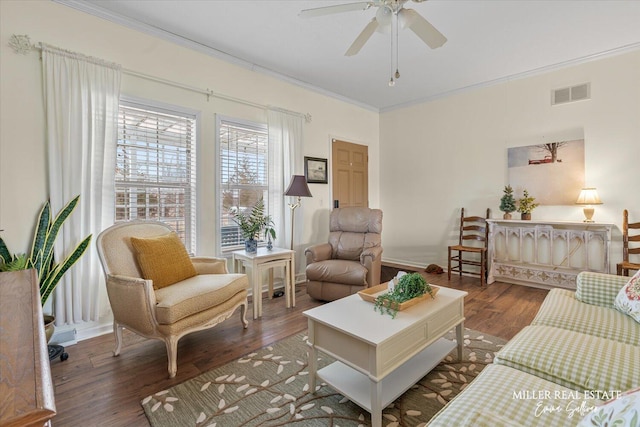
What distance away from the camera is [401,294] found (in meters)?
1.86

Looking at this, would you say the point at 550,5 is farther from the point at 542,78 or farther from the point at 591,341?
the point at 591,341

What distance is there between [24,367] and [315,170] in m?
4.02

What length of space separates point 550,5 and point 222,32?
3004mm

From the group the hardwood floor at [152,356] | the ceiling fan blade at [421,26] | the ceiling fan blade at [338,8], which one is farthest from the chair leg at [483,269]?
the ceiling fan blade at [338,8]

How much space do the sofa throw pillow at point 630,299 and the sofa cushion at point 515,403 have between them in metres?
0.93

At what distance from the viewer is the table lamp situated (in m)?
3.42

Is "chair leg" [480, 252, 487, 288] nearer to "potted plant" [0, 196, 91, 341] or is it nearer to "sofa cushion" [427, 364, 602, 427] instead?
"sofa cushion" [427, 364, 602, 427]

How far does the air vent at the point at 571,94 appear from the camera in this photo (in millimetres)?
3596

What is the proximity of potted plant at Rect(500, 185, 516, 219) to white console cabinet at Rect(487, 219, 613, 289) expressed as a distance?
146mm

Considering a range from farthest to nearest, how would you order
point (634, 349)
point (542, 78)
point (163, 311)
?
1. point (542, 78)
2. point (163, 311)
3. point (634, 349)

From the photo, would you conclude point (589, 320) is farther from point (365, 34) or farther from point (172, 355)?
point (172, 355)

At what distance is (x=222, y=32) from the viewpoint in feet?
9.77

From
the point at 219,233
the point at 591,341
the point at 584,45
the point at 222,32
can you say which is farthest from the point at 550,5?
the point at 219,233

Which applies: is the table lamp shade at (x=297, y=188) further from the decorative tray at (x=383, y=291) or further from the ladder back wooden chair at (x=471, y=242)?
the ladder back wooden chair at (x=471, y=242)
